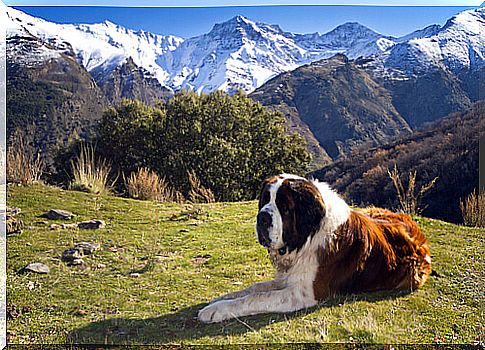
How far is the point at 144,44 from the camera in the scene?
4.68 meters

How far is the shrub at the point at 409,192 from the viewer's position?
4500 millimetres

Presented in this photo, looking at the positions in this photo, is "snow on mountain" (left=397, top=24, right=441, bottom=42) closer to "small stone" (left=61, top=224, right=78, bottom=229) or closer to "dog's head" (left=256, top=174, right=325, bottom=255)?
"dog's head" (left=256, top=174, right=325, bottom=255)

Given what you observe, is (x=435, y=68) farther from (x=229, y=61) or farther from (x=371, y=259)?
(x=371, y=259)

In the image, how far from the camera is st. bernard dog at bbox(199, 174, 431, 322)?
10.5 feet

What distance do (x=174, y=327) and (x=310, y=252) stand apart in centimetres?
98

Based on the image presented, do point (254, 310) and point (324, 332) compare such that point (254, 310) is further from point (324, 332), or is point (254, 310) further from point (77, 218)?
point (77, 218)

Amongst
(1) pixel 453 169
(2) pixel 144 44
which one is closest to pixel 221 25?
(2) pixel 144 44

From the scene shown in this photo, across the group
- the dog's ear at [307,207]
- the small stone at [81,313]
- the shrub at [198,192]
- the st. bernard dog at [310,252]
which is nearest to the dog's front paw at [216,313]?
the st. bernard dog at [310,252]

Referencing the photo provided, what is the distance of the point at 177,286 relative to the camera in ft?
12.4

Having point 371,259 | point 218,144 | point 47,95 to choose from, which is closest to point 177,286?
point 371,259

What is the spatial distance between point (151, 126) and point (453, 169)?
10.8ft

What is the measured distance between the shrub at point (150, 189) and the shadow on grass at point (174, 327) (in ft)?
Result: 6.04

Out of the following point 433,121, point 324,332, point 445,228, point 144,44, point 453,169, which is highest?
point 144,44

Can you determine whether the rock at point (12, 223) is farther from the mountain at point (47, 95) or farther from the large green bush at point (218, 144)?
the large green bush at point (218, 144)
